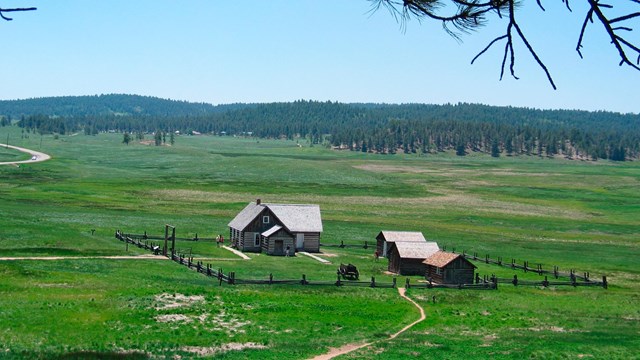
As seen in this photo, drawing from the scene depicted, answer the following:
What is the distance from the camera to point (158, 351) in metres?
32.1

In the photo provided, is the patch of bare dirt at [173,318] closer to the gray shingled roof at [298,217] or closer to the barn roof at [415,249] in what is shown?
the barn roof at [415,249]

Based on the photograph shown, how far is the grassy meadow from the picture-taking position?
35.1m

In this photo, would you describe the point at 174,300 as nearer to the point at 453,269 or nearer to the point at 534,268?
the point at 453,269

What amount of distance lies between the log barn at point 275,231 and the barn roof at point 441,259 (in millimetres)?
13289

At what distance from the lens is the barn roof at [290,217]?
219ft

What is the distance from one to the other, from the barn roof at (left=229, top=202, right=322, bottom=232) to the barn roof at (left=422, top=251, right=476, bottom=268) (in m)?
13.3

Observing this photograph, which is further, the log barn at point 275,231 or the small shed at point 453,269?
the log barn at point 275,231

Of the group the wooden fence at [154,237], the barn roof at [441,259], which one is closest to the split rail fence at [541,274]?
the barn roof at [441,259]

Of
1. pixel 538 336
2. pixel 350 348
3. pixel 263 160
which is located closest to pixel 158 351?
pixel 350 348

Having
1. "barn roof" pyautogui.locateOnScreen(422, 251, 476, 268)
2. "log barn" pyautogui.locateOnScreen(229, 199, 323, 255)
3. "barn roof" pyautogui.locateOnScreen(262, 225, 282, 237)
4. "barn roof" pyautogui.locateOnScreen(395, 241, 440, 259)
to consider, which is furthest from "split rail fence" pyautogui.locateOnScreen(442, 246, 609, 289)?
"barn roof" pyautogui.locateOnScreen(262, 225, 282, 237)

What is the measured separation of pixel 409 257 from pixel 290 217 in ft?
45.2

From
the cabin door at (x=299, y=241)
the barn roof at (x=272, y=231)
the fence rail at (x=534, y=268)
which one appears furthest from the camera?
the cabin door at (x=299, y=241)

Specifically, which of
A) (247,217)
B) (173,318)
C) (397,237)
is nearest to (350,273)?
(397,237)

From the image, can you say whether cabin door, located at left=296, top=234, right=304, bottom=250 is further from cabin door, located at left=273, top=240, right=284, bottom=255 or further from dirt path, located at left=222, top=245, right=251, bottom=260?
dirt path, located at left=222, top=245, right=251, bottom=260
